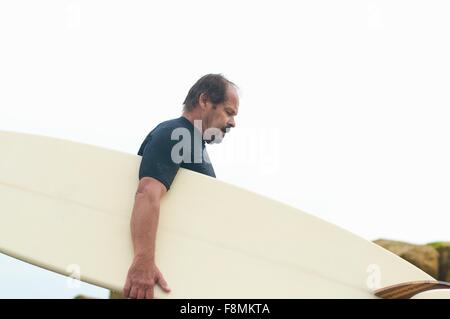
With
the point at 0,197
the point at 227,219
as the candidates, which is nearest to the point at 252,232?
the point at 227,219

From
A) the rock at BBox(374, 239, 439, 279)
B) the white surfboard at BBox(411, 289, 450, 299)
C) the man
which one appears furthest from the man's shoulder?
the rock at BBox(374, 239, 439, 279)

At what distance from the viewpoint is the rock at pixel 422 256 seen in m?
7.89

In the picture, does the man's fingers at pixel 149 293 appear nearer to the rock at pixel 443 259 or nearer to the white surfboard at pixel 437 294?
the white surfboard at pixel 437 294

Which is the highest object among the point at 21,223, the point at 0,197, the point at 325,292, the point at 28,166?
the point at 28,166

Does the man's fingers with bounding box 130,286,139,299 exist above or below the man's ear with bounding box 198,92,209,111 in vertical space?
below

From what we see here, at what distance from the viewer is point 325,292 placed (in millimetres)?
2602

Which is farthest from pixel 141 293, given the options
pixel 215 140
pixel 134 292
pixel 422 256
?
pixel 422 256

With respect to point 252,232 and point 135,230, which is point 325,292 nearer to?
point 252,232

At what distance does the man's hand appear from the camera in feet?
6.68

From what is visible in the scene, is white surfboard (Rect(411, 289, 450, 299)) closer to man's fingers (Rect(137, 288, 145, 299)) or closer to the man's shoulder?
man's fingers (Rect(137, 288, 145, 299))

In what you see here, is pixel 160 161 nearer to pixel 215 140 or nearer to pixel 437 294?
pixel 215 140

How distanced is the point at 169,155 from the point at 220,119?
0.44 metres

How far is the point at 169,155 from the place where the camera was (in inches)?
89.0

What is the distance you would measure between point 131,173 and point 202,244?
514 millimetres
